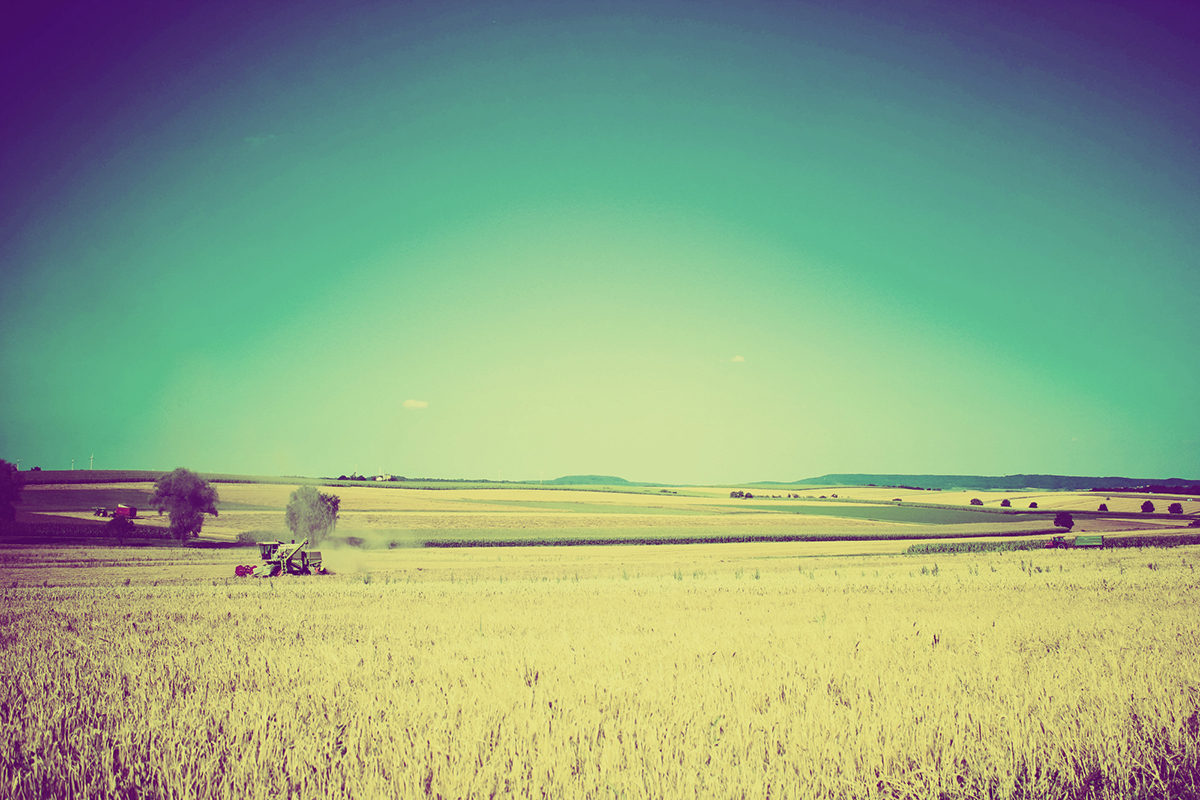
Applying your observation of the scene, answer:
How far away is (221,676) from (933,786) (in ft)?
23.9

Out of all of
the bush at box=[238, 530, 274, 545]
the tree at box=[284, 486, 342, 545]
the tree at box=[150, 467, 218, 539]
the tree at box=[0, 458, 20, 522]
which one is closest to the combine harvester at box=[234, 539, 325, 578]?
the tree at box=[284, 486, 342, 545]

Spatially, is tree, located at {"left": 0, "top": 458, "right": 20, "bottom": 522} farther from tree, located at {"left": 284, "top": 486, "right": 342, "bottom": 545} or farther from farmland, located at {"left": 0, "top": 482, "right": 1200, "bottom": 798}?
farmland, located at {"left": 0, "top": 482, "right": 1200, "bottom": 798}

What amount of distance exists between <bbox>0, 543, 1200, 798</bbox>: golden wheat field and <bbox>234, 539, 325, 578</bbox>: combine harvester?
13.7 metres

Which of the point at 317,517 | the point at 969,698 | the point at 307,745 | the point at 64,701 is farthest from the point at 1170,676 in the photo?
the point at 317,517

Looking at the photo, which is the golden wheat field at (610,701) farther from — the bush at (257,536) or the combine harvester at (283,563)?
the bush at (257,536)

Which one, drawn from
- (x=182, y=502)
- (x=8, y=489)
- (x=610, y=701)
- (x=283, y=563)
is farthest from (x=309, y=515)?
(x=610, y=701)

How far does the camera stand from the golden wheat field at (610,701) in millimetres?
4074

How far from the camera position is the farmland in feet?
13.5

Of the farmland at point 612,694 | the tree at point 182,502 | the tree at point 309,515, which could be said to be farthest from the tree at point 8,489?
the farmland at point 612,694

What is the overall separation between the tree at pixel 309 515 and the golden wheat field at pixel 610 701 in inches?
1571

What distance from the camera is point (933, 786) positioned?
12.8 feet

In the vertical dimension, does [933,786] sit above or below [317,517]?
above

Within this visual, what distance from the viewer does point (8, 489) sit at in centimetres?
4766

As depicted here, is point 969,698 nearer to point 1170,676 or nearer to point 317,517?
point 1170,676
